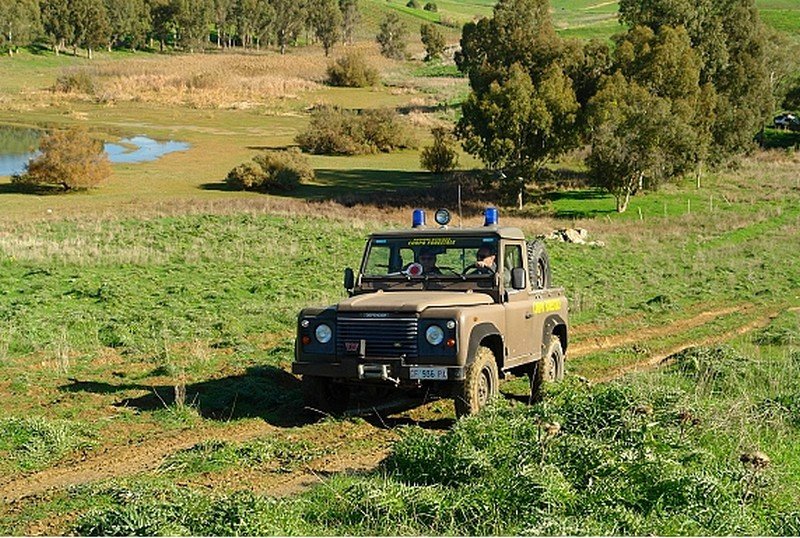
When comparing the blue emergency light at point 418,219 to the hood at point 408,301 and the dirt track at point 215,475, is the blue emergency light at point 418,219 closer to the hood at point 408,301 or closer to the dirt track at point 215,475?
the hood at point 408,301

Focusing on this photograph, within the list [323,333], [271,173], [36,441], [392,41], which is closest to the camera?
[36,441]

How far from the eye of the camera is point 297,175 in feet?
155

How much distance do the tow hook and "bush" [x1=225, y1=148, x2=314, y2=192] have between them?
34.9m

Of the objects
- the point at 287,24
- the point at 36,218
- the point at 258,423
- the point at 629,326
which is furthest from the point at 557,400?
the point at 287,24

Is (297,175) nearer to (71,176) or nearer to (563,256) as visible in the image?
(71,176)

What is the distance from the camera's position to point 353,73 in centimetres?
10612

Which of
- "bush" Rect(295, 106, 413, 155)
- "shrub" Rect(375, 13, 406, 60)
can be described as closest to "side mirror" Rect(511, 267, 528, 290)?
"bush" Rect(295, 106, 413, 155)

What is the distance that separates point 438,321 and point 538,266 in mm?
3434

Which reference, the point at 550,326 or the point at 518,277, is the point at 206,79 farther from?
the point at 518,277

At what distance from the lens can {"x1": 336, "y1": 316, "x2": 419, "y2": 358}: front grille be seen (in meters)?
10.4

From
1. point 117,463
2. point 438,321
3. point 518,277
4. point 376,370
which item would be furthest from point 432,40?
point 117,463

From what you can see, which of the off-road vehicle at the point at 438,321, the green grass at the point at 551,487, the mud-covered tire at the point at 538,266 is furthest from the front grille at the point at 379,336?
the mud-covered tire at the point at 538,266

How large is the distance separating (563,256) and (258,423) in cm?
2256

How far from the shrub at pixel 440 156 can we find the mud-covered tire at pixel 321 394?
43.2 metres
